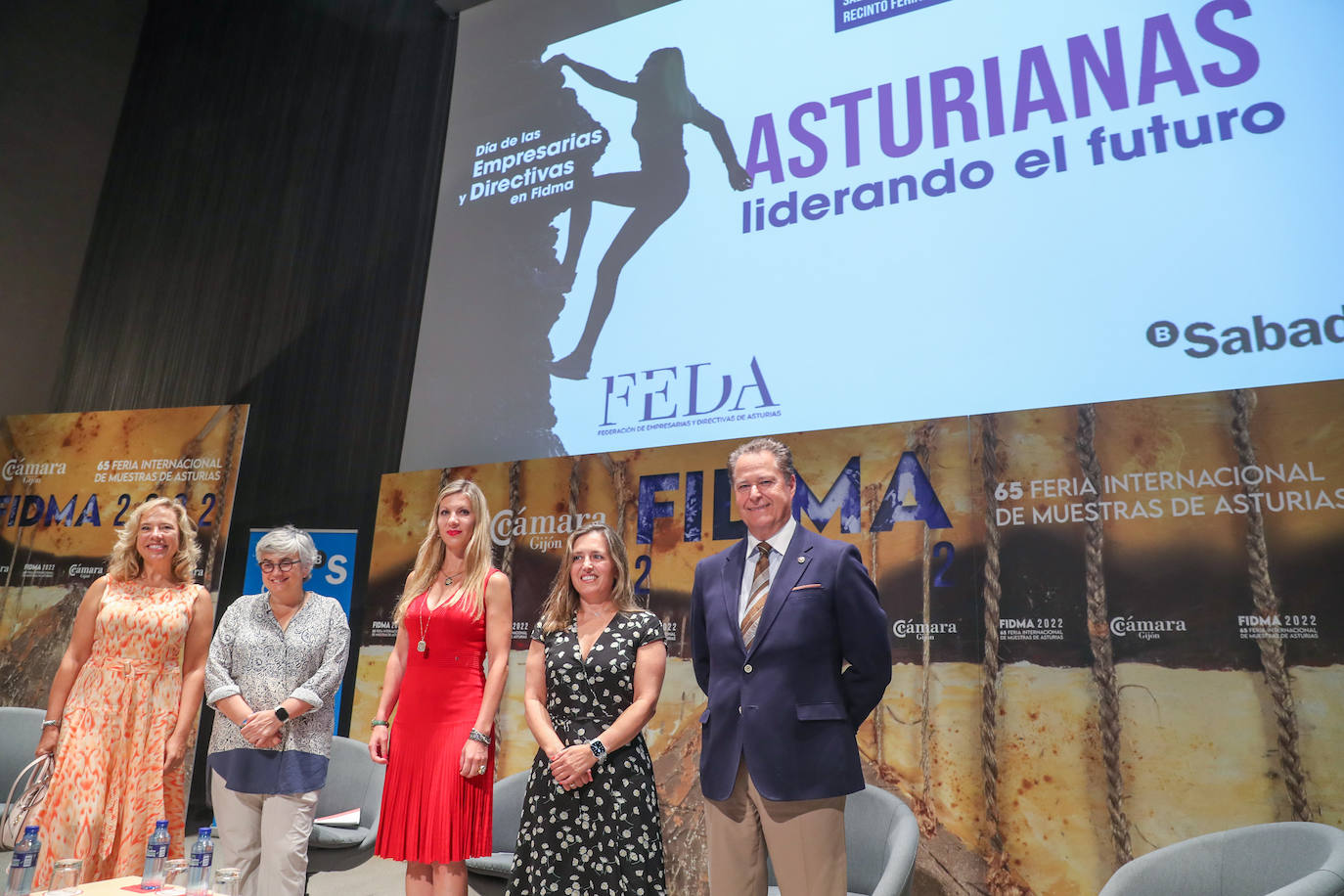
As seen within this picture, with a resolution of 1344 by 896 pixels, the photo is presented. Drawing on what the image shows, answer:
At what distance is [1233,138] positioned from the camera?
3395mm

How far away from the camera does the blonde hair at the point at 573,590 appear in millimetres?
2570

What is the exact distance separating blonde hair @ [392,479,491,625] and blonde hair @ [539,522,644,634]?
22 cm

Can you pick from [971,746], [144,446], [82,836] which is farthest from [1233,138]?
[144,446]

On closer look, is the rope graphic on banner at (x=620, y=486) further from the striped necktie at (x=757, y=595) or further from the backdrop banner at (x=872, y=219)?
the striped necktie at (x=757, y=595)

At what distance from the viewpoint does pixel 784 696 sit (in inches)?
80.4

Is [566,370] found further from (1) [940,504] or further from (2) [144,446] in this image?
(2) [144,446]

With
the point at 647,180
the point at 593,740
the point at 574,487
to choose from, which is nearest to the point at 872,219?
the point at 647,180

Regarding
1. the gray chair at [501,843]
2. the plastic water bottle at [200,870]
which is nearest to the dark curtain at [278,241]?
the gray chair at [501,843]

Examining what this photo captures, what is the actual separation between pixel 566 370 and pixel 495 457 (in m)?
0.59

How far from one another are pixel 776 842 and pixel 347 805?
2.34 m

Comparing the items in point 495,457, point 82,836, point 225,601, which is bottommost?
point 82,836

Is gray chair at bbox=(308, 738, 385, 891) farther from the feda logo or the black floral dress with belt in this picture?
the feda logo

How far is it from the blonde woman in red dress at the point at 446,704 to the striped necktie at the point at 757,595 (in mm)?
750

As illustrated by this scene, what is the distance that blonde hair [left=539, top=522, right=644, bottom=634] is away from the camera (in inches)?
101
